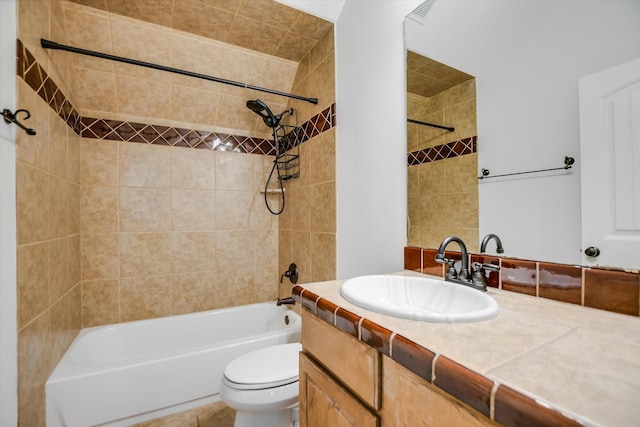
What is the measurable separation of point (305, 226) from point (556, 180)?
4.45 ft

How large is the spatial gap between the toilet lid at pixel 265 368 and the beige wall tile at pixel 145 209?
3.88ft

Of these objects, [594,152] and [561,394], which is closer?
[561,394]

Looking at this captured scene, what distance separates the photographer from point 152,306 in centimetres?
197

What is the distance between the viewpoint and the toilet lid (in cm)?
120

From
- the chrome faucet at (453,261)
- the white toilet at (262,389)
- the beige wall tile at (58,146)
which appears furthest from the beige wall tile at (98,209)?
the chrome faucet at (453,261)

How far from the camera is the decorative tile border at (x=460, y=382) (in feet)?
1.09

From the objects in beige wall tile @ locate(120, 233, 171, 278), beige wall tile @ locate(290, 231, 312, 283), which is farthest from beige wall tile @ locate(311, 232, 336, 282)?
beige wall tile @ locate(120, 233, 171, 278)

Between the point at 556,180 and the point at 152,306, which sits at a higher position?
the point at 556,180

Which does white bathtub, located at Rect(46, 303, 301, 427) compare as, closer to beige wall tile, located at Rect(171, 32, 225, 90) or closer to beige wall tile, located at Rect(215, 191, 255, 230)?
beige wall tile, located at Rect(215, 191, 255, 230)

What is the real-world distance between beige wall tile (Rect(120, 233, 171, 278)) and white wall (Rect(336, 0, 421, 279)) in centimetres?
133

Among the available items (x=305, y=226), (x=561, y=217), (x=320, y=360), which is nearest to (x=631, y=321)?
(x=561, y=217)

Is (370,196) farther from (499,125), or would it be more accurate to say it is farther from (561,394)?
(561,394)

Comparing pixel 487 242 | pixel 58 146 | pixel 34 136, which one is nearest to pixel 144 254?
pixel 58 146

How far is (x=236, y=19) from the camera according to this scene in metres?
1.60
